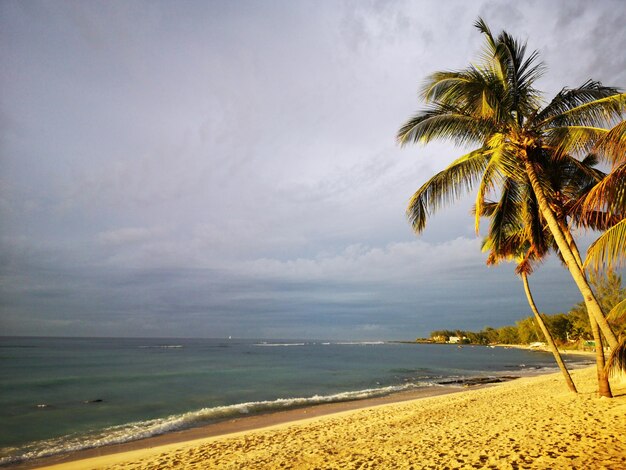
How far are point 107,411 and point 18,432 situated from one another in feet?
13.1

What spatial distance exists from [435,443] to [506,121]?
7156mm

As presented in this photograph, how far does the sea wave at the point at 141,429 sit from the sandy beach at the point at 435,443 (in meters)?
2.36

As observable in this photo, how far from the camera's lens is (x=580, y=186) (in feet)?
30.7

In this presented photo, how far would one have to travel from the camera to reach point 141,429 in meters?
12.7

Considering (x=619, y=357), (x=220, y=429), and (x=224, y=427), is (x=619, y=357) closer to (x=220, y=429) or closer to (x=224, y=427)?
(x=220, y=429)

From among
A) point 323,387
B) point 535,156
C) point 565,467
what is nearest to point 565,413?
point 565,467

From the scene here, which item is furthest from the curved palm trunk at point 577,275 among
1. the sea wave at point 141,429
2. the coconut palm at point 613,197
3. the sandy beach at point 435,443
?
the sea wave at point 141,429

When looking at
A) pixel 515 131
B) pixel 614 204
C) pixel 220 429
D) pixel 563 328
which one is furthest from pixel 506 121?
pixel 563 328

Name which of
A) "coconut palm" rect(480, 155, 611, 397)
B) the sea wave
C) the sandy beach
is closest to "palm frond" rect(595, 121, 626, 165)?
"coconut palm" rect(480, 155, 611, 397)

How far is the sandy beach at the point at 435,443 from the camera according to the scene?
19.3ft

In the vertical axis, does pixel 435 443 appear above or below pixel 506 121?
below

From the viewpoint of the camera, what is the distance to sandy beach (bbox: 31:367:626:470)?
19.3 ft

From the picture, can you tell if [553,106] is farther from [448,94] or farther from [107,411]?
[107,411]

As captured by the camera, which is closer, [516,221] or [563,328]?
[516,221]
